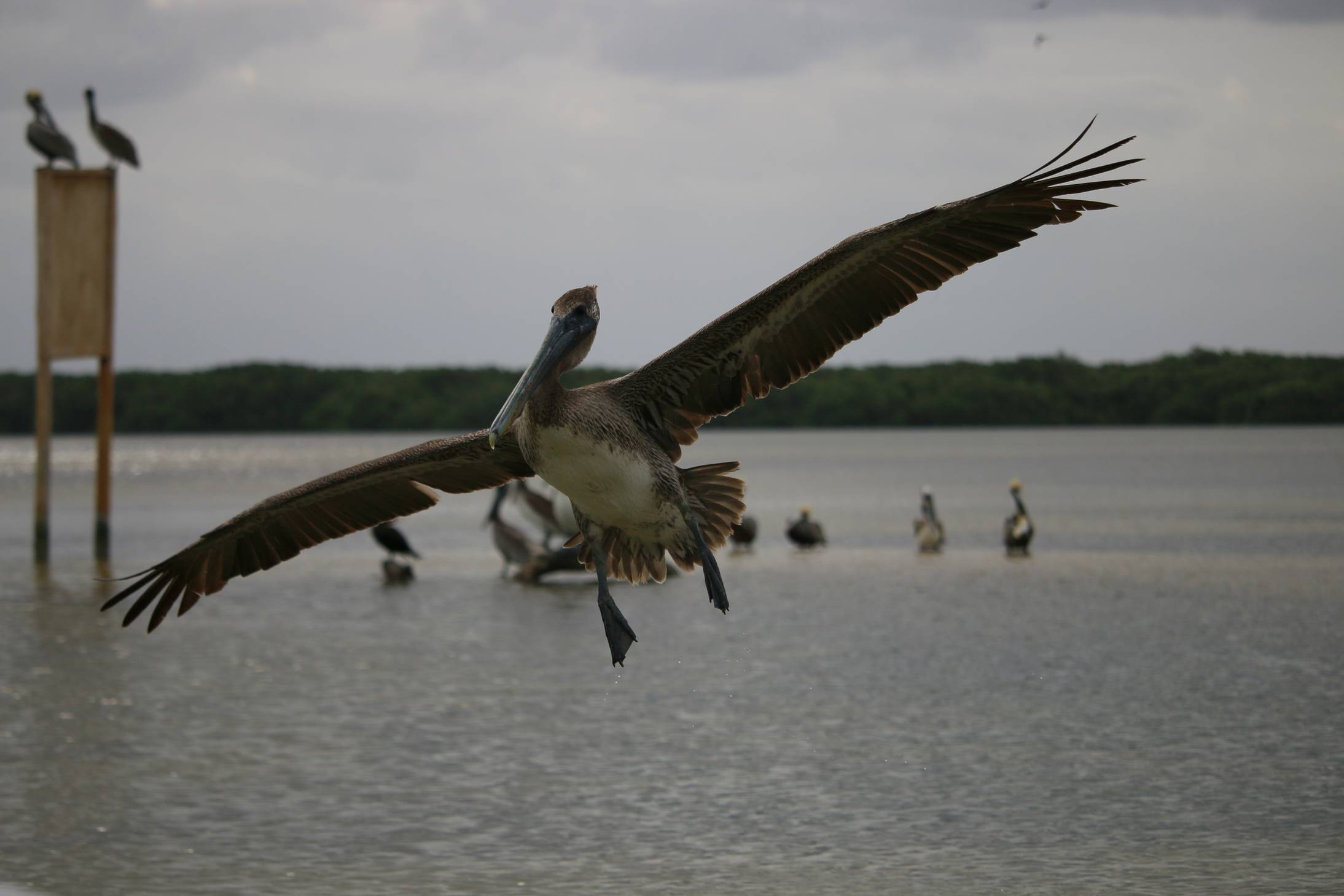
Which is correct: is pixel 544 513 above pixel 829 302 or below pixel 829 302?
below

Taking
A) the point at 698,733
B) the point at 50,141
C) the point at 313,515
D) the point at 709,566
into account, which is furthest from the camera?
the point at 50,141

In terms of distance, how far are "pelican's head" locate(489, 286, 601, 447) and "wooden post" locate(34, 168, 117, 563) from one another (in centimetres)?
1590

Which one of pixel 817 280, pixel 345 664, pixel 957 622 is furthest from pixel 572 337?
pixel 957 622

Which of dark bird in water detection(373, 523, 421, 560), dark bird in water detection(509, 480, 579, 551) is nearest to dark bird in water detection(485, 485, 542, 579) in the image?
dark bird in water detection(509, 480, 579, 551)

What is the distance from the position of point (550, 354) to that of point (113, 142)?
1653cm

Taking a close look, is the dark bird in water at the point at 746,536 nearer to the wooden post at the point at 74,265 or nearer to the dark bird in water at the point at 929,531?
the dark bird in water at the point at 929,531

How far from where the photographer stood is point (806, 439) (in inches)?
5743

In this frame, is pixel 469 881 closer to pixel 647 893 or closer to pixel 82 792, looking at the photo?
pixel 647 893

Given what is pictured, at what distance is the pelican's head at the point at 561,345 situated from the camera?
5742 millimetres

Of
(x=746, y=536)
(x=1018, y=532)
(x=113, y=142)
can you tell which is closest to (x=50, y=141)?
(x=113, y=142)

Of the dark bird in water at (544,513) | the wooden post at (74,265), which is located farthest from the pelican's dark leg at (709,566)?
the wooden post at (74,265)

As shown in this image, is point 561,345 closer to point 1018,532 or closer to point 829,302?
point 829,302

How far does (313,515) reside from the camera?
762cm

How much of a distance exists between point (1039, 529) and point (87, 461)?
78193 millimetres
